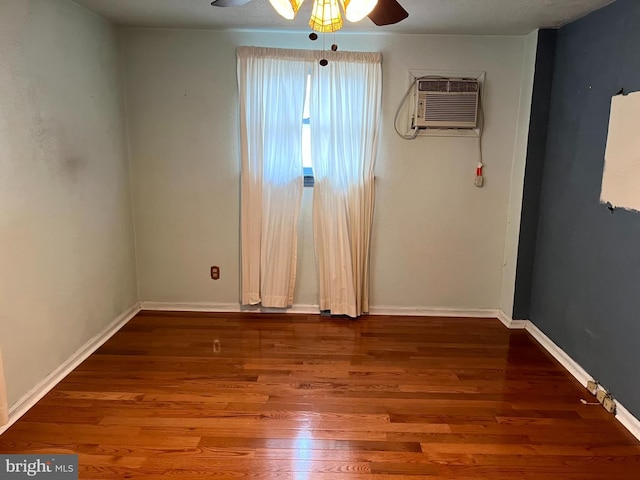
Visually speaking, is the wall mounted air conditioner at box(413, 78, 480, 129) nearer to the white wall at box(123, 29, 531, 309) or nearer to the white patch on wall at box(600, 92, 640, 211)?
the white wall at box(123, 29, 531, 309)

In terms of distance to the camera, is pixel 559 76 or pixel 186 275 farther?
pixel 186 275

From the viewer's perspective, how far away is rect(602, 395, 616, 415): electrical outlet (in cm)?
240

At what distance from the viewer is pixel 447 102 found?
338 centimetres

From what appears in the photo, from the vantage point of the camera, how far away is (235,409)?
95.1 inches

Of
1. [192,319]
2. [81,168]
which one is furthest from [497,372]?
[81,168]

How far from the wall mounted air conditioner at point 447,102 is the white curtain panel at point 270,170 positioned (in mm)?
902

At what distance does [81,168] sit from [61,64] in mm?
613

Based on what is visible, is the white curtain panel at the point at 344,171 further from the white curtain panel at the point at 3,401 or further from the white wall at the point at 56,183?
the white curtain panel at the point at 3,401

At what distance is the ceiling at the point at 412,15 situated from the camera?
265 centimetres

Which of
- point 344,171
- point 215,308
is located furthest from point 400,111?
point 215,308

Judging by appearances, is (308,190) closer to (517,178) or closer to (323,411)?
(517,178)

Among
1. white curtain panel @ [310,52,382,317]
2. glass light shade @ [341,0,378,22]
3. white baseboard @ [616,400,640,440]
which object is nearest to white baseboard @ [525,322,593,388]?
white baseboard @ [616,400,640,440]

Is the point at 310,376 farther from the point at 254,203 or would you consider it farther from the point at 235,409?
the point at 254,203

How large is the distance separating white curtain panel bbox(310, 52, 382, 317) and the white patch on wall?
1.53 meters
